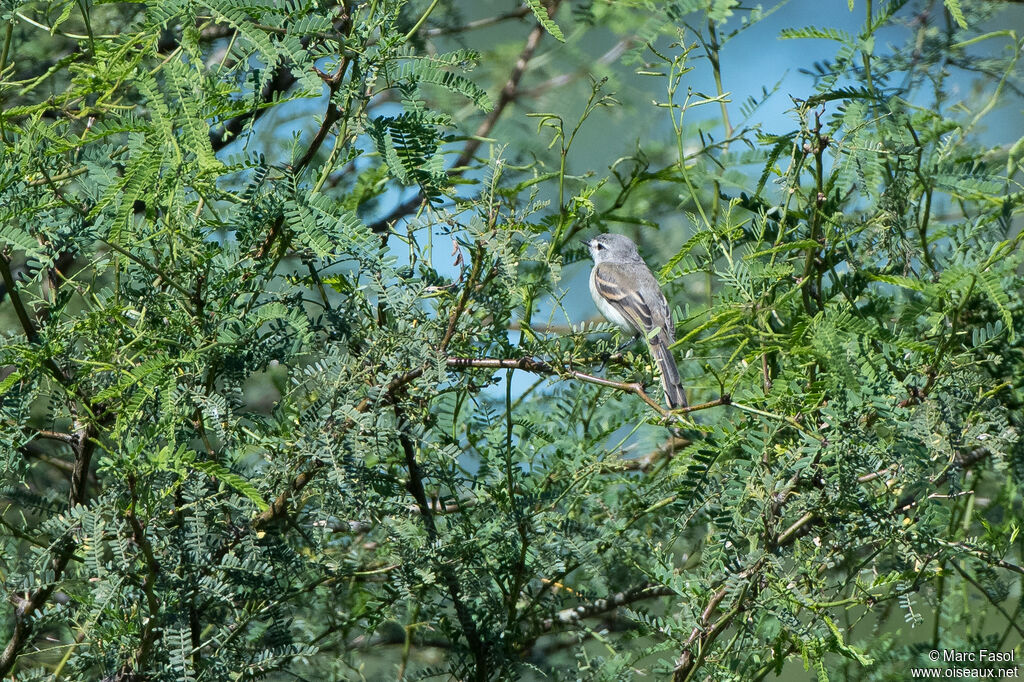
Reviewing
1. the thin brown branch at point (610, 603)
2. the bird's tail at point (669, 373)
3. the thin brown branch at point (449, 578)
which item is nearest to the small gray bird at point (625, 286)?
the bird's tail at point (669, 373)

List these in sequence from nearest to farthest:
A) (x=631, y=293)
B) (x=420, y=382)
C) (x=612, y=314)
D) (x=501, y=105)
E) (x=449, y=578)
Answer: (x=420, y=382)
(x=449, y=578)
(x=501, y=105)
(x=631, y=293)
(x=612, y=314)

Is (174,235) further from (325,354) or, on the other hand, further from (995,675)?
(995,675)

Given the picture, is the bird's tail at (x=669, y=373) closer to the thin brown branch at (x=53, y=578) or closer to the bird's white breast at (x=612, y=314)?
the thin brown branch at (x=53, y=578)

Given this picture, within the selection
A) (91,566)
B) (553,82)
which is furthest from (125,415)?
(553,82)

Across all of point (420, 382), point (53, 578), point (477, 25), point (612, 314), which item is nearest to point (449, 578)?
point (420, 382)

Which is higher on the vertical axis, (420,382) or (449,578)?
Answer: (420,382)

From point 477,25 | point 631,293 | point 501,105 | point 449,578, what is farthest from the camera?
point 631,293

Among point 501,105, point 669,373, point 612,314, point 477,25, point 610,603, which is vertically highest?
point 477,25

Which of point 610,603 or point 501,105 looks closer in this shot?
point 610,603

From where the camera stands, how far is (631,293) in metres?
4.20

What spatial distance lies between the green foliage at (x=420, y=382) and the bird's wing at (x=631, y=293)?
1.67m

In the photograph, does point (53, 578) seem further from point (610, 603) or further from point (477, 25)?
point (477, 25)

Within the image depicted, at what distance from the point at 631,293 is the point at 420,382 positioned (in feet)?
8.55

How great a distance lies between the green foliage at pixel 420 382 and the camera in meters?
1.72
